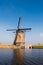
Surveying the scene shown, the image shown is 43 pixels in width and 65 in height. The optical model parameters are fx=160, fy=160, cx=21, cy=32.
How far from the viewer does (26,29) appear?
89812 millimetres

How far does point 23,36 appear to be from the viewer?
3548 inches

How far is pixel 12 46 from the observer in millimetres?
93875

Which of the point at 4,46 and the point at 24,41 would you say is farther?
the point at 4,46

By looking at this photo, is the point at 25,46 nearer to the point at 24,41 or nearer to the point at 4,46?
the point at 24,41

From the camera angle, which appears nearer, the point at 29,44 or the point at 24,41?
the point at 24,41

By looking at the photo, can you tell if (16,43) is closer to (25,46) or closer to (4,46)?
(25,46)

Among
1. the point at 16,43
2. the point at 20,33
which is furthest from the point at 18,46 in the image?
the point at 20,33

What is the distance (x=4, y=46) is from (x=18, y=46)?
1270cm

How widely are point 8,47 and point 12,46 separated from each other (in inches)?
217

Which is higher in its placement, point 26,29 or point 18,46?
point 26,29

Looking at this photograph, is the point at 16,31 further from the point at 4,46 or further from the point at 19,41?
the point at 4,46

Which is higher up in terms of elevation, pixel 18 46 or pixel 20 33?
pixel 20 33

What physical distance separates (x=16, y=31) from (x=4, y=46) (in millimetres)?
16049

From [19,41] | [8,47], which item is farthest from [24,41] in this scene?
[8,47]
